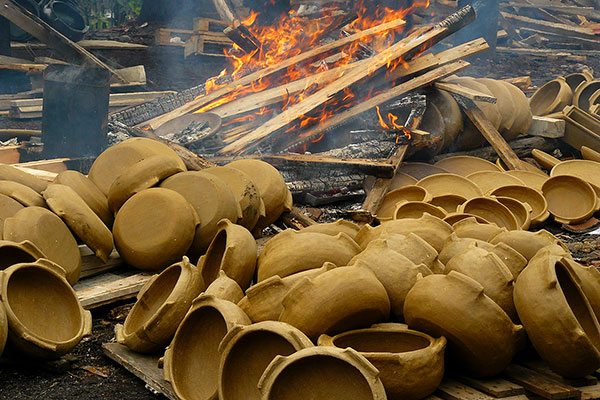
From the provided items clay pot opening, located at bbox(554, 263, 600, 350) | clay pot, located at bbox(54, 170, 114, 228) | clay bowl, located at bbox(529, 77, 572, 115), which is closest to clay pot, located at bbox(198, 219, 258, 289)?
clay pot, located at bbox(54, 170, 114, 228)

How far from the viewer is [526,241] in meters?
4.03

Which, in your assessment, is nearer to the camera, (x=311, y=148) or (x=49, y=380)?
(x=49, y=380)

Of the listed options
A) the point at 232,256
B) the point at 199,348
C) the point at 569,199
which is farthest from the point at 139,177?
the point at 569,199

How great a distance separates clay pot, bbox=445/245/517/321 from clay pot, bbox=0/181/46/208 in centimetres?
279

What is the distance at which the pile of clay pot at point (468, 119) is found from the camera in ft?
26.5

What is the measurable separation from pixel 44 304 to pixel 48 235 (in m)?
0.71

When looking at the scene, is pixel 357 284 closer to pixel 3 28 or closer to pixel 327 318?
pixel 327 318

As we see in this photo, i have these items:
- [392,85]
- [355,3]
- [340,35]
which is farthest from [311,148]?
[355,3]

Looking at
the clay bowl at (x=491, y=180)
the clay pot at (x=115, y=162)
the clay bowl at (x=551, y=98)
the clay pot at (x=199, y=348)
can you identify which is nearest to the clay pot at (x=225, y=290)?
the clay pot at (x=199, y=348)

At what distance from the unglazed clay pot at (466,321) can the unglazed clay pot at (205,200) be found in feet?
6.54

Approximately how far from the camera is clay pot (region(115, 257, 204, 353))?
367cm

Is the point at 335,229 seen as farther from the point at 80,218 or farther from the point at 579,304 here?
the point at 80,218

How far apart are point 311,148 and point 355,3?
425cm

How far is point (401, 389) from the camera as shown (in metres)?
Result: 3.09
